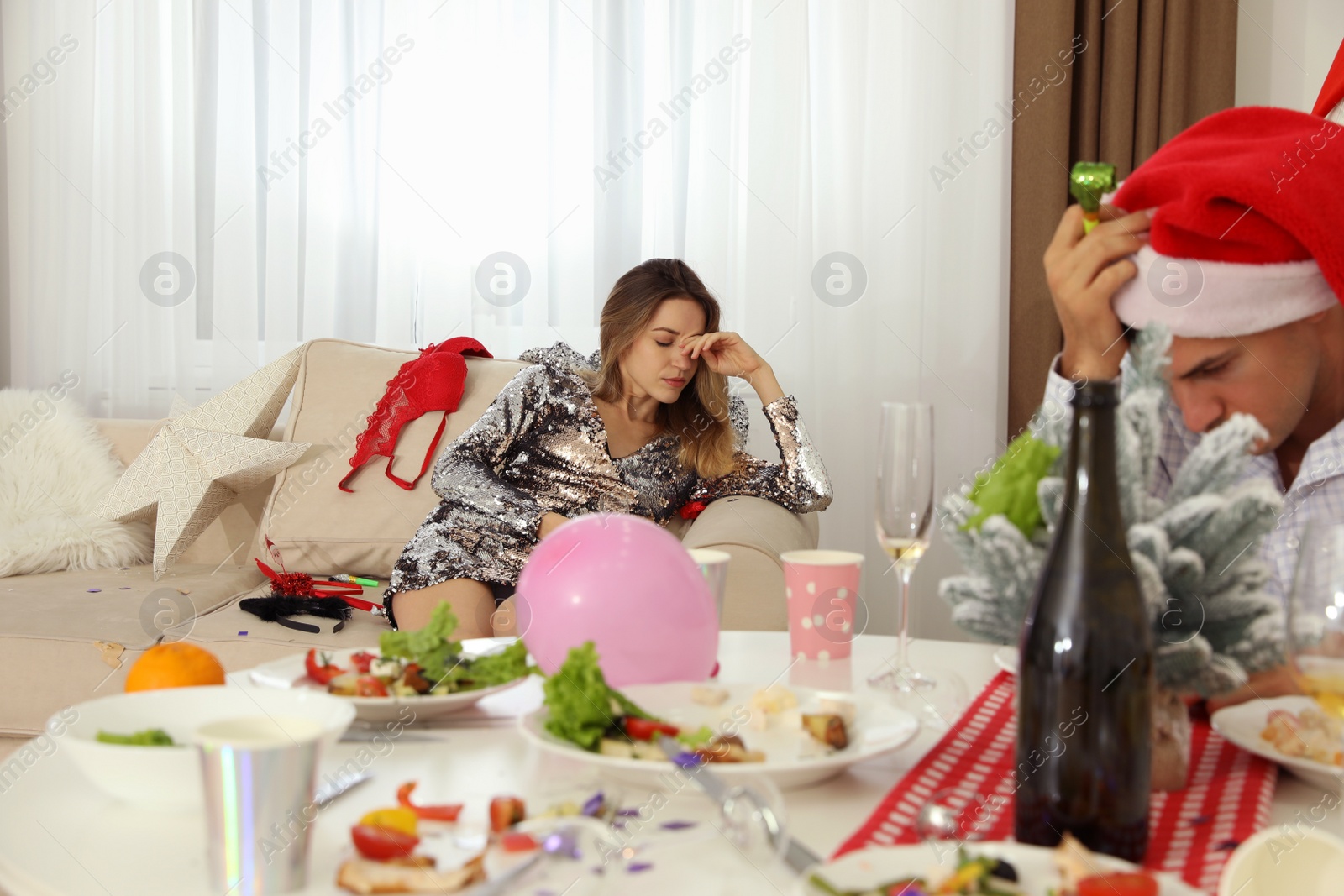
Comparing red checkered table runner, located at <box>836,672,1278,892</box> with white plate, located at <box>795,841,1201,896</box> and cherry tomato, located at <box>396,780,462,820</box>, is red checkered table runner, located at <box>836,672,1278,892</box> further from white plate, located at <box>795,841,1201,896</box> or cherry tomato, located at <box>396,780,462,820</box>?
cherry tomato, located at <box>396,780,462,820</box>

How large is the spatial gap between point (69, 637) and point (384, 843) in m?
1.53

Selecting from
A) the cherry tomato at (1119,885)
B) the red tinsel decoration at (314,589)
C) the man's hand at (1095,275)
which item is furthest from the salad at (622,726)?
the red tinsel decoration at (314,589)

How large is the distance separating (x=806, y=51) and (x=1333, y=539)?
2.58 metres

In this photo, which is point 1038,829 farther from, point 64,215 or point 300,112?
point 64,215

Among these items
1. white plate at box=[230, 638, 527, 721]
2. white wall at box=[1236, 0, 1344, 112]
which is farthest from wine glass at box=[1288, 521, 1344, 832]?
white wall at box=[1236, 0, 1344, 112]

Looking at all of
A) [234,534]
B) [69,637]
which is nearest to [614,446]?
[234,534]

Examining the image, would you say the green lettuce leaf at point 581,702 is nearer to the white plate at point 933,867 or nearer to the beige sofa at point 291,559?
the white plate at point 933,867

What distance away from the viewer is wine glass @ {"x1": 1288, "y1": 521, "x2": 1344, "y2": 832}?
0.65 meters

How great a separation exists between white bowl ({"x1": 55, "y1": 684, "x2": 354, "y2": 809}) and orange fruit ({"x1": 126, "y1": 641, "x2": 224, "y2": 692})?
3.4 inches

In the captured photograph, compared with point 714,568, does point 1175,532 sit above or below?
above

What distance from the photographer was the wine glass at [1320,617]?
652 millimetres

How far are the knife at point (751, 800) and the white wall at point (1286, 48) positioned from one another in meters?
2.81

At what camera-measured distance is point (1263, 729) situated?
872 mm

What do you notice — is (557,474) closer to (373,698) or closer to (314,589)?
(314,589)
